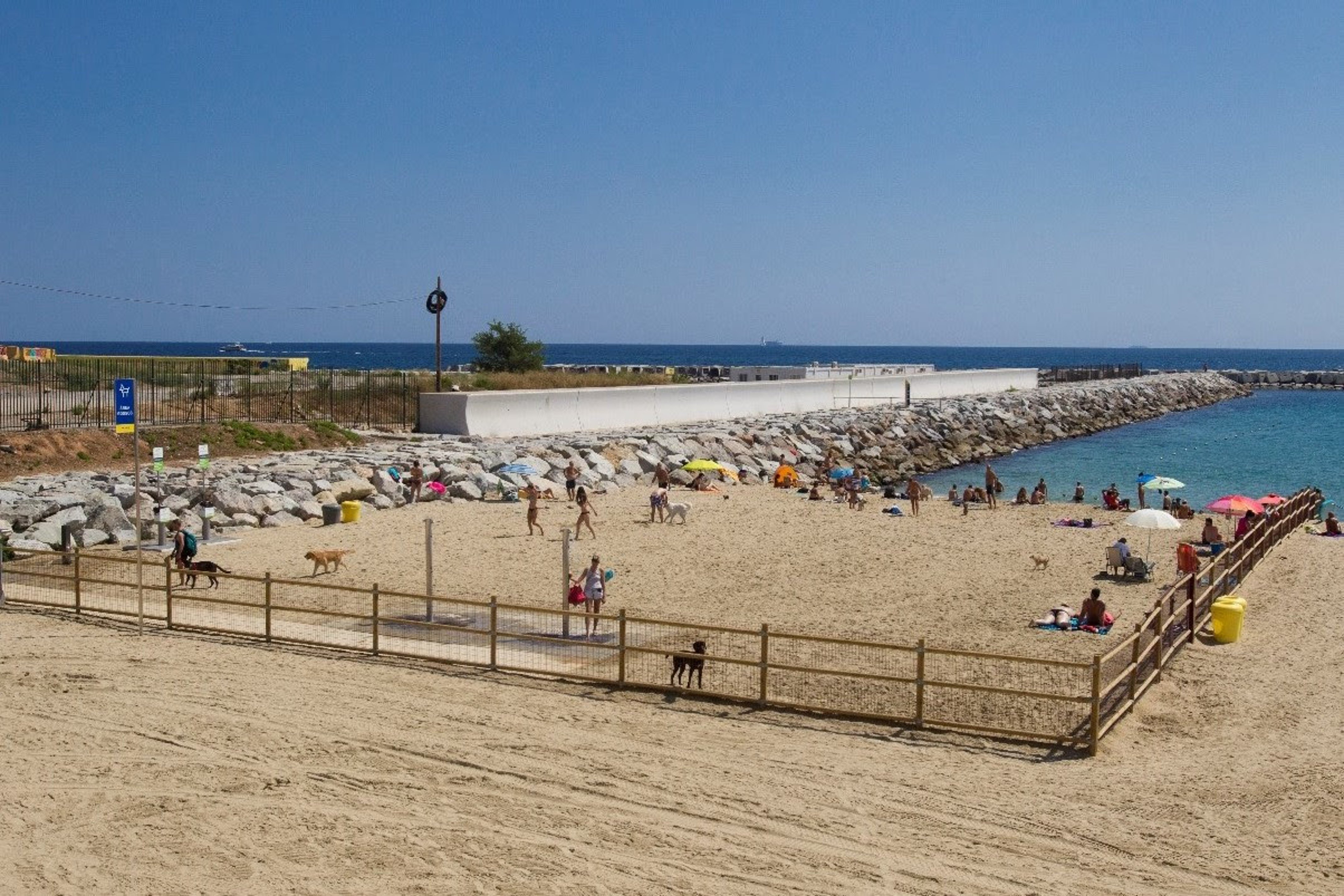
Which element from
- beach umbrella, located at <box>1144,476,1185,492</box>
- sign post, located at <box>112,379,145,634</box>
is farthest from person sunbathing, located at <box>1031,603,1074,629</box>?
sign post, located at <box>112,379,145,634</box>

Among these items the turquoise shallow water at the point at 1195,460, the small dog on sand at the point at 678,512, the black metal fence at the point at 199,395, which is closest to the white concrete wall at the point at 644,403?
the black metal fence at the point at 199,395

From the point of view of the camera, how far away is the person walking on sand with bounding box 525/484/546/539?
23828 millimetres

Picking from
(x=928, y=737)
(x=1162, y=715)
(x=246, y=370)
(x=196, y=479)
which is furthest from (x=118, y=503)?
(x=246, y=370)

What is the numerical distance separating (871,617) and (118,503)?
49.3 ft

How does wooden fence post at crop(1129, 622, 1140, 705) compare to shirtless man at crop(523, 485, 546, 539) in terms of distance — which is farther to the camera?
shirtless man at crop(523, 485, 546, 539)

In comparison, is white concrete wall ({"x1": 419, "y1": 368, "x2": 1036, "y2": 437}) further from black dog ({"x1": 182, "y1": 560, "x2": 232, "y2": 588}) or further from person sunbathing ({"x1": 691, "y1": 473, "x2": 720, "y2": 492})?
black dog ({"x1": 182, "y1": 560, "x2": 232, "y2": 588})

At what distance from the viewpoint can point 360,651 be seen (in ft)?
49.5

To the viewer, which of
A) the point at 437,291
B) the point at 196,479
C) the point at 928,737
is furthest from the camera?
the point at 437,291

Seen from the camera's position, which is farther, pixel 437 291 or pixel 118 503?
pixel 437 291

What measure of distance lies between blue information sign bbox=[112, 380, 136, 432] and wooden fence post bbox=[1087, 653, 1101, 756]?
12174 millimetres

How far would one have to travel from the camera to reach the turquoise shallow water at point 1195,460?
4097 centimetres

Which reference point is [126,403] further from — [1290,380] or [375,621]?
[1290,380]

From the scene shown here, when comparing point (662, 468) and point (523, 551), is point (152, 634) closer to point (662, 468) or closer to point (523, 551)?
point (523, 551)

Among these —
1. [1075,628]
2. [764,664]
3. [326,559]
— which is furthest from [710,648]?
[326,559]
